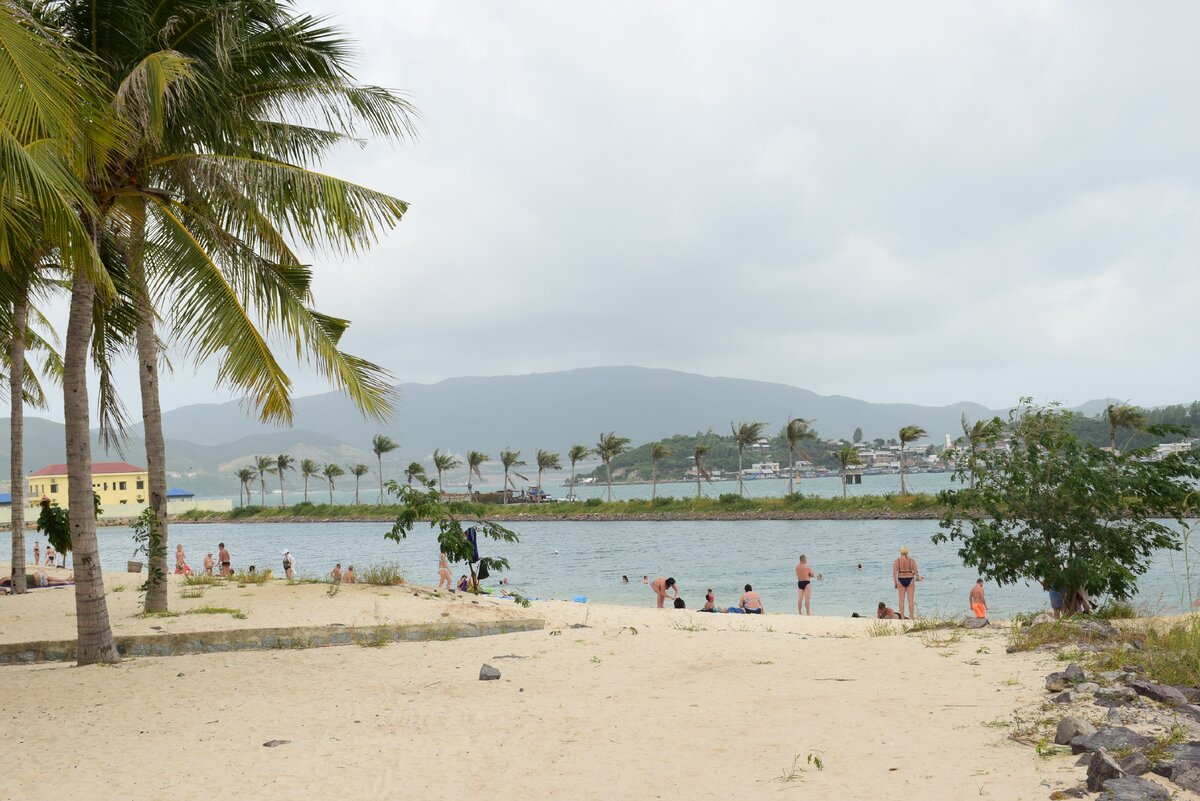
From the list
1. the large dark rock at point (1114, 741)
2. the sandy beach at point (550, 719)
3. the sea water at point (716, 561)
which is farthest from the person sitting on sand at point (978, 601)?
the large dark rock at point (1114, 741)

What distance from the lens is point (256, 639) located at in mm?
11398

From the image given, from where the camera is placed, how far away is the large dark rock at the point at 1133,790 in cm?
438

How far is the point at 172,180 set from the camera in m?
9.84

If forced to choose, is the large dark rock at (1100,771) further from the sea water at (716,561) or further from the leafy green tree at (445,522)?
the leafy green tree at (445,522)

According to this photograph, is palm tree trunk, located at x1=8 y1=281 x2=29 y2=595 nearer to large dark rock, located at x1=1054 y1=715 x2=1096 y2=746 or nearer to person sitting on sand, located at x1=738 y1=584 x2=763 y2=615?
person sitting on sand, located at x1=738 y1=584 x2=763 y2=615

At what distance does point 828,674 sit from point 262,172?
7.99m

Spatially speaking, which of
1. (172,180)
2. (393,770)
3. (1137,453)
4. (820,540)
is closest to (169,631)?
(172,180)

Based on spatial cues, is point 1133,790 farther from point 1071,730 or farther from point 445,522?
point 445,522

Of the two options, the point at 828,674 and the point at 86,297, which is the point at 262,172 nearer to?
the point at 86,297

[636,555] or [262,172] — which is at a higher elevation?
[262,172]

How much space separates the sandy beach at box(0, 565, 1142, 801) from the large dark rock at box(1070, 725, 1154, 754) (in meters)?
0.29

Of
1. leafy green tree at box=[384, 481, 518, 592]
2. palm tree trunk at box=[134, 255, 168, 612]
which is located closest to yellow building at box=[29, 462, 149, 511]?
palm tree trunk at box=[134, 255, 168, 612]

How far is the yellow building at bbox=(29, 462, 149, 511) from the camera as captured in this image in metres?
98.9

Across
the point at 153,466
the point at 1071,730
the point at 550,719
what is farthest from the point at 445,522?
the point at 1071,730
